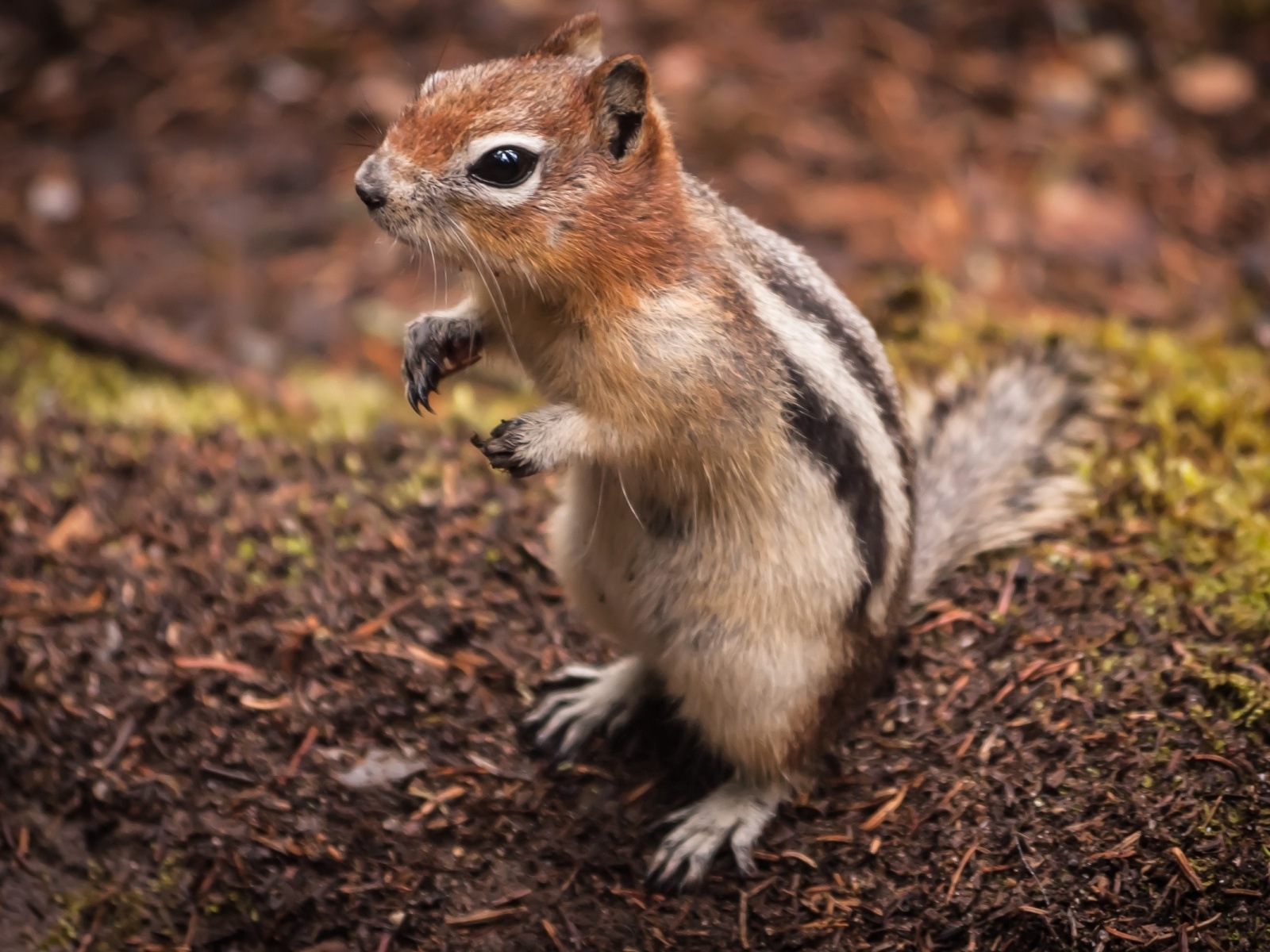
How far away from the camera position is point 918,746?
3475 mm

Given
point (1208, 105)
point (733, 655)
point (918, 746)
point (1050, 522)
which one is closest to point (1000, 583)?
point (1050, 522)

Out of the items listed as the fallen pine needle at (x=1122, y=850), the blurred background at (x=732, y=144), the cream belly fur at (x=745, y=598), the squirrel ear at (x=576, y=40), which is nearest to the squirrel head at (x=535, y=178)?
the squirrel ear at (x=576, y=40)

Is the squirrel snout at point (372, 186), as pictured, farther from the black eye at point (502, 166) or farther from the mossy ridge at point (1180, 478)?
the mossy ridge at point (1180, 478)

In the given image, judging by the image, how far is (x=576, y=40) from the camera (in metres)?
3.30

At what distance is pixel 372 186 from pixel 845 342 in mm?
1263

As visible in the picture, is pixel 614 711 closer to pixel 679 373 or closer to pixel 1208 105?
pixel 679 373

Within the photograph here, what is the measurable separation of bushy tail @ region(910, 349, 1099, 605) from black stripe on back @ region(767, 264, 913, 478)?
0.46 m

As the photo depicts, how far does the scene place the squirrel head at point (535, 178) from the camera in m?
2.87

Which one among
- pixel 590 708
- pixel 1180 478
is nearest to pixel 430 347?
pixel 590 708

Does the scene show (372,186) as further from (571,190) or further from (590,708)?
Answer: (590,708)

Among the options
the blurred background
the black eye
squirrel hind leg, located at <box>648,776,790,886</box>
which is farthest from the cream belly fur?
the blurred background

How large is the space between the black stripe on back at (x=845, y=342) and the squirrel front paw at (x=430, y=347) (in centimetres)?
81

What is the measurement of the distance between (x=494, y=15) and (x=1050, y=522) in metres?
5.03

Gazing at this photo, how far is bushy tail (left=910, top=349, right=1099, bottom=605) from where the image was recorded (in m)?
3.83
